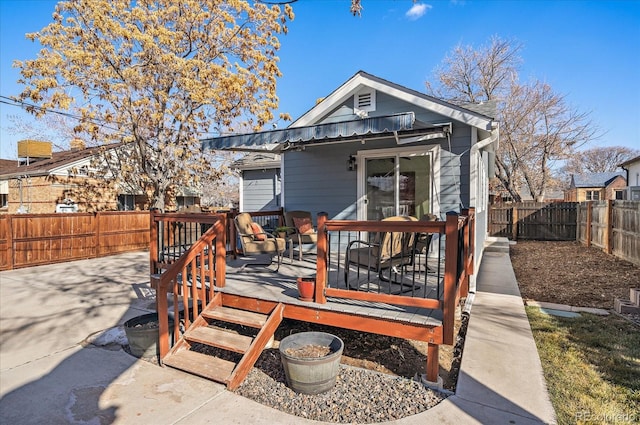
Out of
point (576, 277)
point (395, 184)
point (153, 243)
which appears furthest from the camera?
point (576, 277)

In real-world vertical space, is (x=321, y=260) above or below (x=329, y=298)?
above

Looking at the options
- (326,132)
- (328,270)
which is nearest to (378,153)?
(326,132)

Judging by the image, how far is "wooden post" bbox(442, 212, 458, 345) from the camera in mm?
2951

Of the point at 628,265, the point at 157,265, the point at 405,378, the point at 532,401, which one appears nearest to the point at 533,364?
the point at 532,401

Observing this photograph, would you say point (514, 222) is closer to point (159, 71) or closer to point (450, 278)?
point (450, 278)

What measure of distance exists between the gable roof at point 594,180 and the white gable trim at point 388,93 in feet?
114

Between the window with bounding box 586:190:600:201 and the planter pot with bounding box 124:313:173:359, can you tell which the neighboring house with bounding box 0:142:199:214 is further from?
the window with bounding box 586:190:600:201

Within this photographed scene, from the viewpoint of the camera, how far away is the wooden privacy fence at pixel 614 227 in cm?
776

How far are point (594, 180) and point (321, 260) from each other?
39717mm

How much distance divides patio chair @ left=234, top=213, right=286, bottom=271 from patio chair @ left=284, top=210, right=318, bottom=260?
2.13 feet

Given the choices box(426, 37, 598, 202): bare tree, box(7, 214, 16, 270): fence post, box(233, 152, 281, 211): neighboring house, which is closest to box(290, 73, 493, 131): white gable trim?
box(233, 152, 281, 211): neighboring house

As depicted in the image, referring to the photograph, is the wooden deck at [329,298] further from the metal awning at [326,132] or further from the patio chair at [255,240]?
the metal awning at [326,132]

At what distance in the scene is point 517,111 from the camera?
1966 cm

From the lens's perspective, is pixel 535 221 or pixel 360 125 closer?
pixel 360 125
